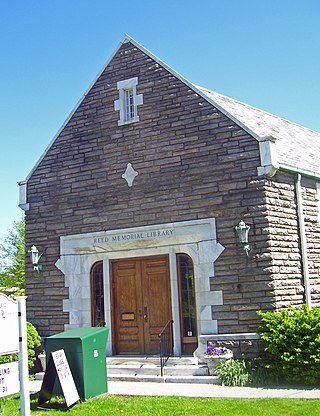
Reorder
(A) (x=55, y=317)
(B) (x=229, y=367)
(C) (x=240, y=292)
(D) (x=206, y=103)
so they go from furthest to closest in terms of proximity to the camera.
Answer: (A) (x=55, y=317), (D) (x=206, y=103), (C) (x=240, y=292), (B) (x=229, y=367)

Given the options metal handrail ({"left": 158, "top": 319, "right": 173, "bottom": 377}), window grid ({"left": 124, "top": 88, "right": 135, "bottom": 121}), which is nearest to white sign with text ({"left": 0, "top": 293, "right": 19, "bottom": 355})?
metal handrail ({"left": 158, "top": 319, "right": 173, "bottom": 377})

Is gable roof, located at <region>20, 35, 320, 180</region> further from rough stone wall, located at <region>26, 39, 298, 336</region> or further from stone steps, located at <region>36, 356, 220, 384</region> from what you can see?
stone steps, located at <region>36, 356, 220, 384</region>

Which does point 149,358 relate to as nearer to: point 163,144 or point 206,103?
point 163,144

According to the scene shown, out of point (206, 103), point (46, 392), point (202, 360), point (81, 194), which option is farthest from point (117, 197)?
point (46, 392)

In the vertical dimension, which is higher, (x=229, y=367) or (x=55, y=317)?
A: (x=55, y=317)

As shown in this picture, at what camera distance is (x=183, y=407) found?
9.11 m

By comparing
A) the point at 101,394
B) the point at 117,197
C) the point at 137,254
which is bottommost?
the point at 101,394

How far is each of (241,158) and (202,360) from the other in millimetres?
4127

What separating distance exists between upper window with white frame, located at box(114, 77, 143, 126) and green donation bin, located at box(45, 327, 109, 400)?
215 inches

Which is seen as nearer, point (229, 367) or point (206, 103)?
point (229, 367)

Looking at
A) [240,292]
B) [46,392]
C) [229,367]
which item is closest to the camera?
[46,392]

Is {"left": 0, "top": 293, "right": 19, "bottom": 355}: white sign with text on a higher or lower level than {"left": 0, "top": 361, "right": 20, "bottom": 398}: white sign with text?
higher

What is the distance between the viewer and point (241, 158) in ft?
40.1

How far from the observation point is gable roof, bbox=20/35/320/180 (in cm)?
1268
